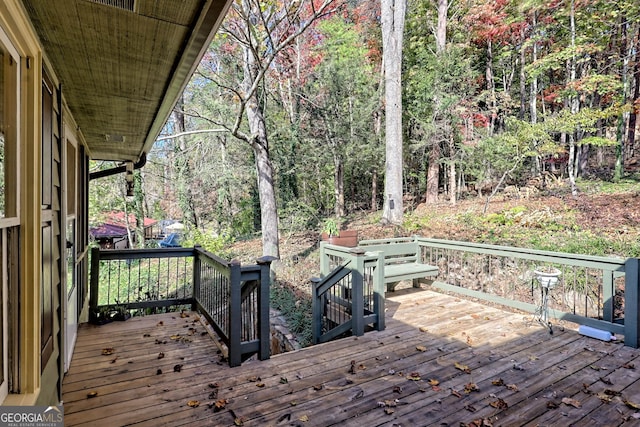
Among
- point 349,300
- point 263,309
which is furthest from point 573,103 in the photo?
point 263,309

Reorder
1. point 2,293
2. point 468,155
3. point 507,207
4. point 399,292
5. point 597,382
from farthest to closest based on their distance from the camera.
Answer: point 468,155, point 507,207, point 399,292, point 597,382, point 2,293

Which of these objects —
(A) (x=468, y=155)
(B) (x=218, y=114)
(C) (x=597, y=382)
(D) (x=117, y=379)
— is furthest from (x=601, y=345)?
(B) (x=218, y=114)

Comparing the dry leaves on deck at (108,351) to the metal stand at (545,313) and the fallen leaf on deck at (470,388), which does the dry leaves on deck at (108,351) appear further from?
the metal stand at (545,313)

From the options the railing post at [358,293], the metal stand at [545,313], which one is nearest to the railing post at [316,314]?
the railing post at [358,293]

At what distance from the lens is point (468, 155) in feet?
37.2

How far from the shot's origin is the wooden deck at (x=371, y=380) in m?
2.39

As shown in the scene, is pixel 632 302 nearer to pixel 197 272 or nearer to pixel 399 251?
pixel 399 251

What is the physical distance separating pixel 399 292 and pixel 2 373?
515 centimetres

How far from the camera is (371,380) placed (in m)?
2.90

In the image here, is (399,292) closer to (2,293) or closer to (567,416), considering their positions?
(567,416)

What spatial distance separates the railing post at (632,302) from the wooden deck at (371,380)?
15 cm

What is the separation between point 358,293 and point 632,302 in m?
2.86

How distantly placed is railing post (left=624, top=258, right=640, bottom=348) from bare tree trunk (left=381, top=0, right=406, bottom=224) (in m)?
6.15

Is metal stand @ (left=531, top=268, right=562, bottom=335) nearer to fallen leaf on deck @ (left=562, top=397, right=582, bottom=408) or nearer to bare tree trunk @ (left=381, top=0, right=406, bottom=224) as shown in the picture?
fallen leaf on deck @ (left=562, top=397, right=582, bottom=408)
